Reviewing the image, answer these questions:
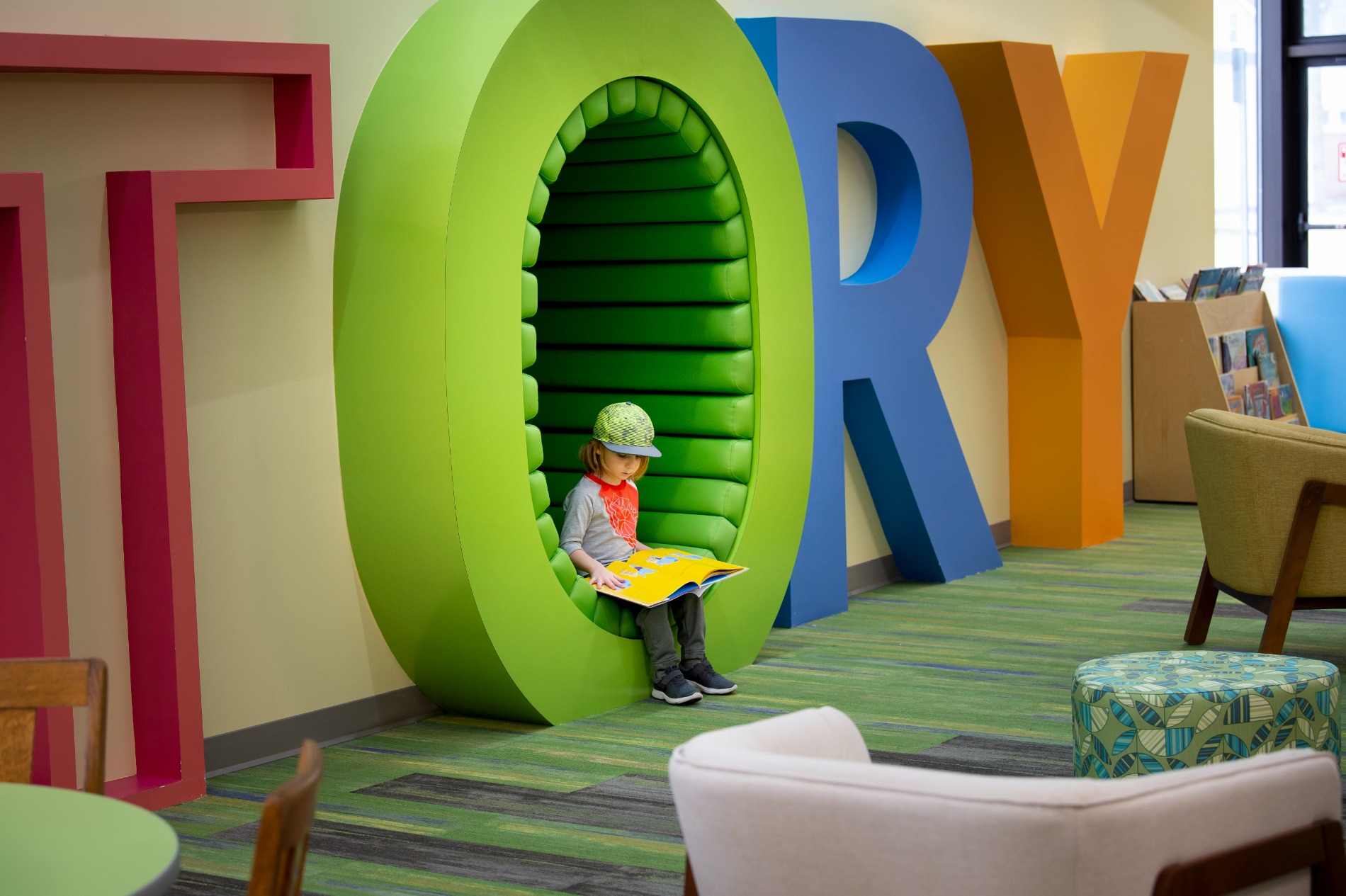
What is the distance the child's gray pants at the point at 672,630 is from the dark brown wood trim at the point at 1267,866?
2730 millimetres

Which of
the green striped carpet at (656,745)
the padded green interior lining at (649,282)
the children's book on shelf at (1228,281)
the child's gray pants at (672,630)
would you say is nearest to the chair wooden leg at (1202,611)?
the green striped carpet at (656,745)

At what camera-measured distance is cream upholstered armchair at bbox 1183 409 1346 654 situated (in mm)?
4457

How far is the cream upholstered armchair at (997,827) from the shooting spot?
66.8 inches

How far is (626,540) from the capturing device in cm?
468

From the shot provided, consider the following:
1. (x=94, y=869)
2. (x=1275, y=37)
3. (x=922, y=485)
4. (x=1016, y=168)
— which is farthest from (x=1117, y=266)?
(x=94, y=869)

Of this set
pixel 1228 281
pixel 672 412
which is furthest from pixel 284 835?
pixel 1228 281

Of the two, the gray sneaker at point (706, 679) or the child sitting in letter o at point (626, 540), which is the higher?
the child sitting in letter o at point (626, 540)

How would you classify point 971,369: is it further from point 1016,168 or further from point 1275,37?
point 1275,37

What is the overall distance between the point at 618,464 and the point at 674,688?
0.69 meters

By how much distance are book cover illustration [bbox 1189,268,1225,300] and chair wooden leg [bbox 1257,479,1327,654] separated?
13.8ft

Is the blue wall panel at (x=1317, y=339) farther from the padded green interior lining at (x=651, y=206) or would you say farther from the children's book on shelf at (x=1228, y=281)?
the padded green interior lining at (x=651, y=206)

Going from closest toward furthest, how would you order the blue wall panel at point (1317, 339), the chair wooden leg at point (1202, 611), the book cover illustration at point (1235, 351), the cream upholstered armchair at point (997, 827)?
the cream upholstered armchair at point (997, 827)
the chair wooden leg at point (1202, 611)
the book cover illustration at point (1235, 351)
the blue wall panel at point (1317, 339)

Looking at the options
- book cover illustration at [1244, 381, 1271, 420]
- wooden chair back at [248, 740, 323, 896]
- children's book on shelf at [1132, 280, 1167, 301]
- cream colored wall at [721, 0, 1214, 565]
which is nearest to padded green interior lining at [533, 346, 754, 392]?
cream colored wall at [721, 0, 1214, 565]

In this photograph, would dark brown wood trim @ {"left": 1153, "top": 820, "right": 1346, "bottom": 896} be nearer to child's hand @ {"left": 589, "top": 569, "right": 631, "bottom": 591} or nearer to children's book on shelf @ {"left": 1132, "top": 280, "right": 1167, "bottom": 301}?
child's hand @ {"left": 589, "top": 569, "right": 631, "bottom": 591}
